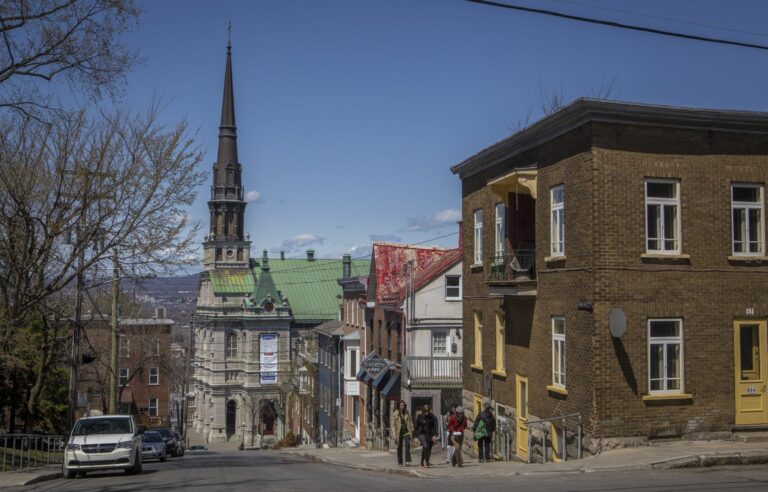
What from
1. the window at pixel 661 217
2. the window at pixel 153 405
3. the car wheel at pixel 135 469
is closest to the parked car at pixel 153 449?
the car wheel at pixel 135 469

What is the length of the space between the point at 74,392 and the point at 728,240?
2206cm

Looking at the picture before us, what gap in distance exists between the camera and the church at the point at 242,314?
93938mm

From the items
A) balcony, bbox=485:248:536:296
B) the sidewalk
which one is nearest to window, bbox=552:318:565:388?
balcony, bbox=485:248:536:296

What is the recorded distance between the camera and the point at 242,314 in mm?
98188

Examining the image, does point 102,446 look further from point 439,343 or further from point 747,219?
point 439,343

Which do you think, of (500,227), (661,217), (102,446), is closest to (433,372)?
(500,227)

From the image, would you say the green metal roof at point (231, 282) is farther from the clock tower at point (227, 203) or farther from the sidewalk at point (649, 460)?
the sidewalk at point (649, 460)

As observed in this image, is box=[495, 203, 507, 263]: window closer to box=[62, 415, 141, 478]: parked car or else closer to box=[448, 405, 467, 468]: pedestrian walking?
box=[448, 405, 467, 468]: pedestrian walking

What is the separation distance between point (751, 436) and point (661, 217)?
17.5ft

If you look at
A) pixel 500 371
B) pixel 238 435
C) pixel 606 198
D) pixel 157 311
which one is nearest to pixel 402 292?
Answer: pixel 500 371

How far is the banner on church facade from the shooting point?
9512 centimetres

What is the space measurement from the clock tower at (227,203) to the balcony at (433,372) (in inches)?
2831

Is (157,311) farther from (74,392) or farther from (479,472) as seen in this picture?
(479,472)

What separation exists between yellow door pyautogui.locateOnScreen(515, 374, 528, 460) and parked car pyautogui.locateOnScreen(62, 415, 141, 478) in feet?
34.0
